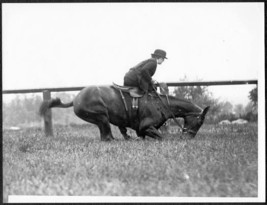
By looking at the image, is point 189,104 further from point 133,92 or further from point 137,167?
point 137,167

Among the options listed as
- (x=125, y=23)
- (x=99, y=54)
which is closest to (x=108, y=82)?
(x=99, y=54)

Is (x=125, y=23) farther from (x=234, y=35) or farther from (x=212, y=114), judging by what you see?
(x=212, y=114)

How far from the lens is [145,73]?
7188 millimetres

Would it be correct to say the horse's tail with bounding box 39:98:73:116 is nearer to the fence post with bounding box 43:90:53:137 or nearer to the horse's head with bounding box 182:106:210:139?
the fence post with bounding box 43:90:53:137

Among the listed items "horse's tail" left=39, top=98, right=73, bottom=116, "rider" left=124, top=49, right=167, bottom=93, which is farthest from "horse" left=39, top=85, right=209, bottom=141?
"rider" left=124, top=49, right=167, bottom=93

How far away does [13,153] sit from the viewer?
6.35 m

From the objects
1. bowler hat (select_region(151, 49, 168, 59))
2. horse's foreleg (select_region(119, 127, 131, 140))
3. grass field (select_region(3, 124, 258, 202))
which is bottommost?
grass field (select_region(3, 124, 258, 202))

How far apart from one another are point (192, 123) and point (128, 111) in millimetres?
1251

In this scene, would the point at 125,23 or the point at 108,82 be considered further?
the point at 108,82

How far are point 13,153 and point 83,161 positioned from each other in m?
1.45

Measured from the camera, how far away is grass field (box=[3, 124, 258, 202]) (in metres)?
4.78

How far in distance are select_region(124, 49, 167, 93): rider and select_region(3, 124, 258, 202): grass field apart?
43.8 inches

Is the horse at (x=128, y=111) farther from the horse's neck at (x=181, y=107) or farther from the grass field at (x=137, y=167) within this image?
the grass field at (x=137, y=167)

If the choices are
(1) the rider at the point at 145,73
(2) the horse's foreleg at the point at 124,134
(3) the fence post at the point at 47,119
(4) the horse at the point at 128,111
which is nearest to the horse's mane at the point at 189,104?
(4) the horse at the point at 128,111
